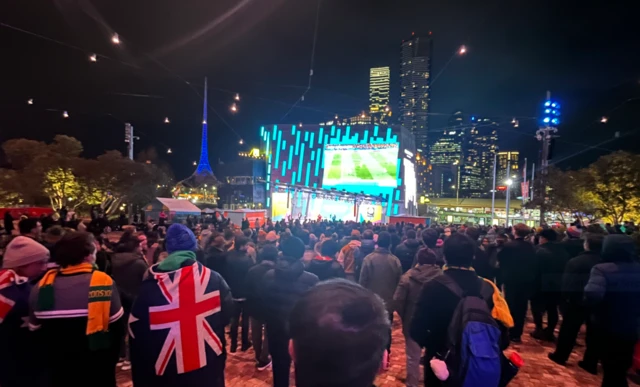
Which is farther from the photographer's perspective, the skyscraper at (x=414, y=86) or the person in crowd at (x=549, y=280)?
the skyscraper at (x=414, y=86)

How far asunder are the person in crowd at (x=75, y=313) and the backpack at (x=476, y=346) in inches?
97.3

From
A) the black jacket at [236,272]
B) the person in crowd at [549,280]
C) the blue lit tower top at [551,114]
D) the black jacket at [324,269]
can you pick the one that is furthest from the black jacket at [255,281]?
the blue lit tower top at [551,114]

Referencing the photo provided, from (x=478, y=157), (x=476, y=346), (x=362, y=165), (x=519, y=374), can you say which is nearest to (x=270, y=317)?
(x=476, y=346)

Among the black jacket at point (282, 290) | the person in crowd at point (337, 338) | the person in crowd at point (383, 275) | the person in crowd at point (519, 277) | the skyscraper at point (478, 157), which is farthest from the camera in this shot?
the skyscraper at point (478, 157)

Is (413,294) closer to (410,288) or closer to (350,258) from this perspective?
(410,288)

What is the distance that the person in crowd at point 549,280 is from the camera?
5688 millimetres

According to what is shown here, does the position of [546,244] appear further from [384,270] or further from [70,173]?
[70,173]

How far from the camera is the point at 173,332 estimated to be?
2297 millimetres

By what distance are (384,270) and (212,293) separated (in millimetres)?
2969

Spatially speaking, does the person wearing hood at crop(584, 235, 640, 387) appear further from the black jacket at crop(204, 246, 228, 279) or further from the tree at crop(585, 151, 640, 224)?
the tree at crop(585, 151, 640, 224)

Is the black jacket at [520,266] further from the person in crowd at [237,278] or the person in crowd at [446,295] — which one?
the person in crowd at [237,278]

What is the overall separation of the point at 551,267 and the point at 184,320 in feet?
19.2

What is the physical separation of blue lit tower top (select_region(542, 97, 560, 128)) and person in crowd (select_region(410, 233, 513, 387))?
42.5ft

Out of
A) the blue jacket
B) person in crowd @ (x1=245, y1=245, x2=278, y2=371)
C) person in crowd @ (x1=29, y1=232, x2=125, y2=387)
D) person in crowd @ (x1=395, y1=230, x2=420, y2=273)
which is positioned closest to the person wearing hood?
the blue jacket
